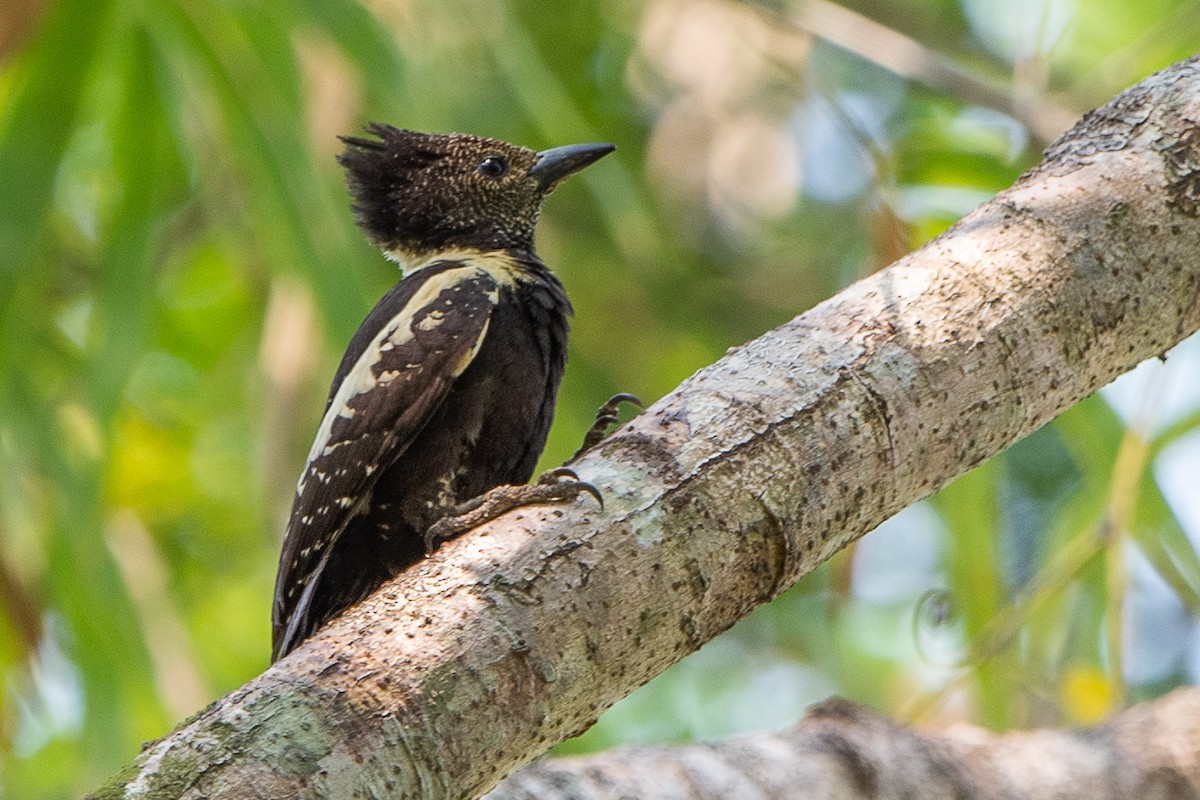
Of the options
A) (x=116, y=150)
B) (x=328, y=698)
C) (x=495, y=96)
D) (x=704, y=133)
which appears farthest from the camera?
(x=704, y=133)

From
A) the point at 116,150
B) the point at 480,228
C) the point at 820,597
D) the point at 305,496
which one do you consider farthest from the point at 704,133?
the point at 305,496

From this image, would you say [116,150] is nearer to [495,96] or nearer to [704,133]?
[495,96]

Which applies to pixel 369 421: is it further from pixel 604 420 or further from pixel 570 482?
pixel 570 482

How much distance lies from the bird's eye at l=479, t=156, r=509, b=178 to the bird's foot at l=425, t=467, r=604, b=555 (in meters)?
1.43

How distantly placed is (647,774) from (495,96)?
9.80 ft

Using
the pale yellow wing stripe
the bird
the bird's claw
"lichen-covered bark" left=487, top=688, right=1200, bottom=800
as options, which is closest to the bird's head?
the bird

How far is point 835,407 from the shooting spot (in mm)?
1896

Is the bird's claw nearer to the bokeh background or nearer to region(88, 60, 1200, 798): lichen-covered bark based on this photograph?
region(88, 60, 1200, 798): lichen-covered bark

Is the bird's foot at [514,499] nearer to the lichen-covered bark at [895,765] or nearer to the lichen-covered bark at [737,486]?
the lichen-covered bark at [737,486]

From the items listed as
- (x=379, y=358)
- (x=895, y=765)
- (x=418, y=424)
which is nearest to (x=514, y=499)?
(x=418, y=424)

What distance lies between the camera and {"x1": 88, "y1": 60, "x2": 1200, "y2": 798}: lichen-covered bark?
5.21 ft

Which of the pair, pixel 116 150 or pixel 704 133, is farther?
pixel 704 133

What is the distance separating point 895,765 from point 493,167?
1923 mm

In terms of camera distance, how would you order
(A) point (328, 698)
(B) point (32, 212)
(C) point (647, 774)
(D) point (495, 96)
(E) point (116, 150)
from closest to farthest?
1. (A) point (328, 698)
2. (C) point (647, 774)
3. (B) point (32, 212)
4. (E) point (116, 150)
5. (D) point (495, 96)
